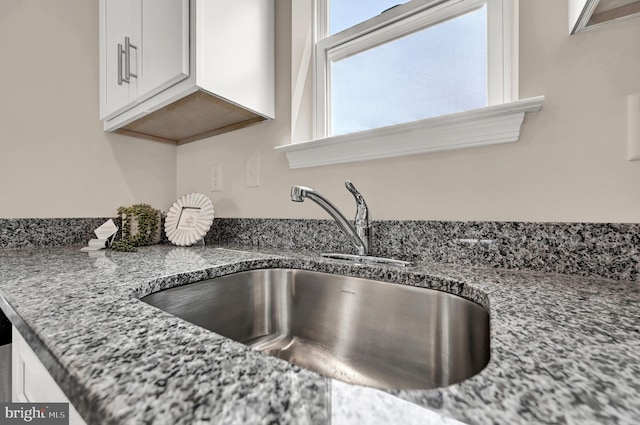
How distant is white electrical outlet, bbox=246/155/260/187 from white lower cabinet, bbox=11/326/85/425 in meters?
0.89

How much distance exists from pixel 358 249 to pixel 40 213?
1.35m

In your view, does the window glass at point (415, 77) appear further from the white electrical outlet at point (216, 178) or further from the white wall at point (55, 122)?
the white wall at point (55, 122)

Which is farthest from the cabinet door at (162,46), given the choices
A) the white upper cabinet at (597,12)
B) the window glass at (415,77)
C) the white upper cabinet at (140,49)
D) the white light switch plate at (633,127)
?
the white light switch plate at (633,127)

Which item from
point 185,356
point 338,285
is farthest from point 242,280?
point 185,356

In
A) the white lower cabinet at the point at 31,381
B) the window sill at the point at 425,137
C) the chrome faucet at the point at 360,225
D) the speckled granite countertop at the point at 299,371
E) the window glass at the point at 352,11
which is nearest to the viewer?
the speckled granite countertop at the point at 299,371

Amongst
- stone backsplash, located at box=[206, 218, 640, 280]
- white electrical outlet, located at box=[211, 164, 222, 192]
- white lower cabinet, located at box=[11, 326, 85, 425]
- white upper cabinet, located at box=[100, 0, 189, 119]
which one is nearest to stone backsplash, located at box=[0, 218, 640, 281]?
stone backsplash, located at box=[206, 218, 640, 280]

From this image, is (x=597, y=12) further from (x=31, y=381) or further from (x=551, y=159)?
(x=31, y=381)

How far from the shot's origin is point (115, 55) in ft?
3.97

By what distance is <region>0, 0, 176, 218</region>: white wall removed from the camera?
1132 millimetres

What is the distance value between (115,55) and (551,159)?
1.64 metres

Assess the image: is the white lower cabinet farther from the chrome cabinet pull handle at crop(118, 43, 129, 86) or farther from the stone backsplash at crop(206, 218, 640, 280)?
the chrome cabinet pull handle at crop(118, 43, 129, 86)

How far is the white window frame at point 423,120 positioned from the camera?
740mm

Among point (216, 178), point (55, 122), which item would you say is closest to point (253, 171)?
point (216, 178)

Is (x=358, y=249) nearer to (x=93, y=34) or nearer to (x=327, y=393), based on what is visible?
(x=327, y=393)
